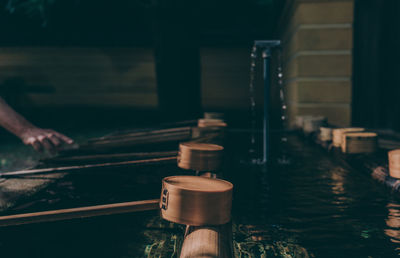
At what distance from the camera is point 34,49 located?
12.3 m

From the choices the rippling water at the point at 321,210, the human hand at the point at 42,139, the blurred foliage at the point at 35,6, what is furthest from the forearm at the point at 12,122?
the blurred foliage at the point at 35,6

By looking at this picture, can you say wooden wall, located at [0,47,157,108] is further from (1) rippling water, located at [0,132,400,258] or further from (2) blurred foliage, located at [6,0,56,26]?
(1) rippling water, located at [0,132,400,258]

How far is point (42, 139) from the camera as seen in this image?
2.09m

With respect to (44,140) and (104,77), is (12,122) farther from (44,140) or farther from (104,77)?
(104,77)

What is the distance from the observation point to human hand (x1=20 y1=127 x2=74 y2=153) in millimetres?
2088

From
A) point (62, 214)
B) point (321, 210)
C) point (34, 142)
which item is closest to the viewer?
point (62, 214)

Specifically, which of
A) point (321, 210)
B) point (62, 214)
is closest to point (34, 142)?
point (62, 214)

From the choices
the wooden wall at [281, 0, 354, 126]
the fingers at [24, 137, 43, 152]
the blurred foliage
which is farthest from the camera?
the blurred foliage

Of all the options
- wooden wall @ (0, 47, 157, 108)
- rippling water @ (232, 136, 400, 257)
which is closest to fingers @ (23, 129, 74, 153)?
rippling water @ (232, 136, 400, 257)

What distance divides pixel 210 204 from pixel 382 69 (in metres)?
5.74

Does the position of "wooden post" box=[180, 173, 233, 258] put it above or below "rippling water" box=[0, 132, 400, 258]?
above

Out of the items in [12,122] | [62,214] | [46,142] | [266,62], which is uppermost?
[266,62]

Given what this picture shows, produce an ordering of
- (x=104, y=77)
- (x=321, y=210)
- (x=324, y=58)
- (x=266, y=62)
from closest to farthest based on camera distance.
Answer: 1. (x=321, y=210)
2. (x=266, y=62)
3. (x=324, y=58)
4. (x=104, y=77)

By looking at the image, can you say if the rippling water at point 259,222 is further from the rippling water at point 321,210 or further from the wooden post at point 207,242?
the wooden post at point 207,242
